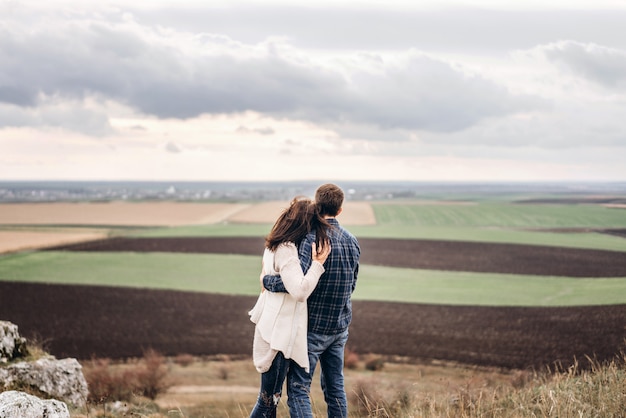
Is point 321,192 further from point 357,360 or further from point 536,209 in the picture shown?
point 536,209

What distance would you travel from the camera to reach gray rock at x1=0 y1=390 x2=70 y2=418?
4.52 m

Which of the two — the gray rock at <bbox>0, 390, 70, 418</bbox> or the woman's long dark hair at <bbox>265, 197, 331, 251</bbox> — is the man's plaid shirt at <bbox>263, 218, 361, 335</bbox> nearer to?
the woman's long dark hair at <bbox>265, 197, 331, 251</bbox>

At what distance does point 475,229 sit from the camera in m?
45.6

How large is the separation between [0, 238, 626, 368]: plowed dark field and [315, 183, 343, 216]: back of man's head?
9.66 m

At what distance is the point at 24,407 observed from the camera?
15.1 ft

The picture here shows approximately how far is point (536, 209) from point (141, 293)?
86.5ft

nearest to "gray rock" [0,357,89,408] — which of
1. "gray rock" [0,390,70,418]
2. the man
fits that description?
"gray rock" [0,390,70,418]

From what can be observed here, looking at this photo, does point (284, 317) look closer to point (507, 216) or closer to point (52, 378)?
point (52, 378)

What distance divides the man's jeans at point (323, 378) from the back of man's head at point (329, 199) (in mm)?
1053

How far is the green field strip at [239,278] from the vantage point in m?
23.2

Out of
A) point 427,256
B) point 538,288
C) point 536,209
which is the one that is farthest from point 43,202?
point 538,288

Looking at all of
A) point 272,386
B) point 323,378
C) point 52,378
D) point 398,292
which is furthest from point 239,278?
point 272,386

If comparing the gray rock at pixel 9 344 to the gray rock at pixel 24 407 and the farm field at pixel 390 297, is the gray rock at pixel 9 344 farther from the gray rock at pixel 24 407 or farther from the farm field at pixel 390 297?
the gray rock at pixel 24 407

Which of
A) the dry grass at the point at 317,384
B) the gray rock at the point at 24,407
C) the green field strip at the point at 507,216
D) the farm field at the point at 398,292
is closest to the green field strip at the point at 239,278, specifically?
the farm field at the point at 398,292
